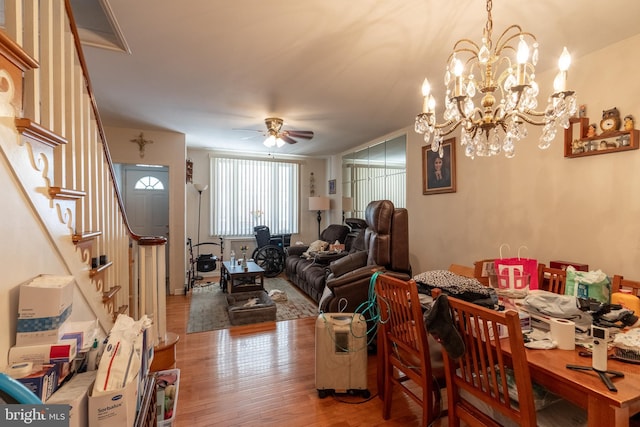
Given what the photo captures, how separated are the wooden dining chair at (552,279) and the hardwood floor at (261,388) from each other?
1286 mm

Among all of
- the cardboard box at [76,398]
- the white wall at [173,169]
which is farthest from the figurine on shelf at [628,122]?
the white wall at [173,169]

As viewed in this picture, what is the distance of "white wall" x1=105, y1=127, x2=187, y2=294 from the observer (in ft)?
14.4

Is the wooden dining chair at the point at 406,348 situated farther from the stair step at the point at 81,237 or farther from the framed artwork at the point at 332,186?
the framed artwork at the point at 332,186

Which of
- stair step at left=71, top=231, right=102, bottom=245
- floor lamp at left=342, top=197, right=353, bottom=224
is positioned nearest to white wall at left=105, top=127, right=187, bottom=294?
floor lamp at left=342, top=197, right=353, bottom=224

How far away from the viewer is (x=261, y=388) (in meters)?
2.21

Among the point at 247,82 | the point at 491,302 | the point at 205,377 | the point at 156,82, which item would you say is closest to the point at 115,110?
the point at 156,82

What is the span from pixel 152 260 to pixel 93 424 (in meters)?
1.68

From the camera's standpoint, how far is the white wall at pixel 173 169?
4402mm

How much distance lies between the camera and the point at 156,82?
9.09 feet

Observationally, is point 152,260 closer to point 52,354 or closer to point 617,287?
point 52,354

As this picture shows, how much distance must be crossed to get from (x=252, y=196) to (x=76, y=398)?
18.4 ft

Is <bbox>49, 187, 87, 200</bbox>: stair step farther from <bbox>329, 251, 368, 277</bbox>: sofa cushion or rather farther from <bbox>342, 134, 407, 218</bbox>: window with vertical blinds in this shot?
<bbox>342, 134, 407, 218</bbox>: window with vertical blinds

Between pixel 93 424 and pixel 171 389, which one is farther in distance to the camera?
pixel 171 389

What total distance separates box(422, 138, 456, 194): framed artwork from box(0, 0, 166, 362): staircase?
135 inches
